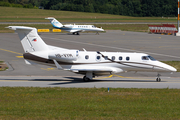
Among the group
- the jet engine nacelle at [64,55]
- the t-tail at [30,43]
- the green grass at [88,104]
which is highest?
the t-tail at [30,43]

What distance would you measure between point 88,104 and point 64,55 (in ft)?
29.5

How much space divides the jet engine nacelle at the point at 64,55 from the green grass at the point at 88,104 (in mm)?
4226

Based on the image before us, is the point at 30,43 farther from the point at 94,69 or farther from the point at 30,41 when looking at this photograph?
the point at 94,69

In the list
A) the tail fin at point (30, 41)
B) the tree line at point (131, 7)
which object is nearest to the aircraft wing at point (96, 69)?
the tail fin at point (30, 41)

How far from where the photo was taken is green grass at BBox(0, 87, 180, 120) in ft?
43.1

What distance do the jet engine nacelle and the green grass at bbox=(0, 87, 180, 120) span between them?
4226 mm

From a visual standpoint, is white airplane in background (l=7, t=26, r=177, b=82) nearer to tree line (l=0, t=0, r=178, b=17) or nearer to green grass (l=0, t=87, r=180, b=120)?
green grass (l=0, t=87, r=180, b=120)

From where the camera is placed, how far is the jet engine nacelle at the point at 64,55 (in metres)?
23.7

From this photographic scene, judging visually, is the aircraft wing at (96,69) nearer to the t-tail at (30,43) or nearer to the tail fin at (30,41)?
the t-tail at (30,43)

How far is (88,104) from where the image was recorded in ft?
50.4

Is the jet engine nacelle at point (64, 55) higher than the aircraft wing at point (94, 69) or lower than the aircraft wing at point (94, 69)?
higher

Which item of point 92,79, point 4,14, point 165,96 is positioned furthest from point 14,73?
point 4,14

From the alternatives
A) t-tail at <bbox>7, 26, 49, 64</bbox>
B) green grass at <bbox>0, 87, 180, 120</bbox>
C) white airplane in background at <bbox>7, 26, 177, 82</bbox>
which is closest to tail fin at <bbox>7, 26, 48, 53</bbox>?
t-tail at <bbox>7, 26, 49, 64</bbox>

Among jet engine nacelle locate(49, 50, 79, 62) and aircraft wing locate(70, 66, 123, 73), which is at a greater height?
jet engine nacelle locate(49, 50, 79, 62)
